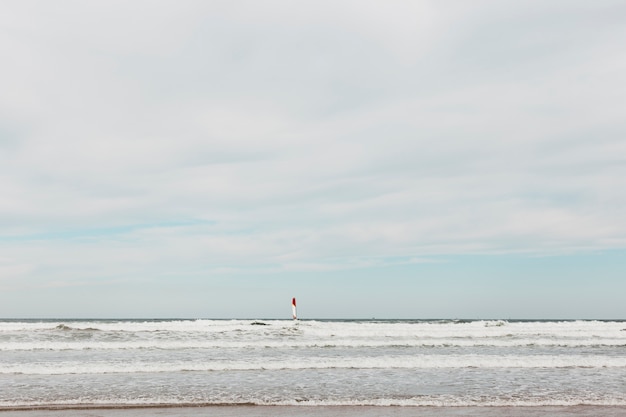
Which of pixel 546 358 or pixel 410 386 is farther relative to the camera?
pixel 546 358

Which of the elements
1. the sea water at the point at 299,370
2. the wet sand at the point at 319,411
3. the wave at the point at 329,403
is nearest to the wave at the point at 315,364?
the sea water at the point at 299,370

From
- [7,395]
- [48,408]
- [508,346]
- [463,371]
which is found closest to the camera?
[48,408]

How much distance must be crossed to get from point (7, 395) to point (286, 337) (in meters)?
16.9

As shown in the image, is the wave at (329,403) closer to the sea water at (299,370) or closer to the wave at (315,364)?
the sea water at (299,370)

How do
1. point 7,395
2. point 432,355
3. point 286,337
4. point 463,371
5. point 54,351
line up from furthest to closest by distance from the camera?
point 286,337 → point 54,351 → point 432,355 → point 463,371 → point 7,395

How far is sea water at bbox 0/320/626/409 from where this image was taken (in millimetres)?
11172

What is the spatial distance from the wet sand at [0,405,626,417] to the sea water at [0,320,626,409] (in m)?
0.48

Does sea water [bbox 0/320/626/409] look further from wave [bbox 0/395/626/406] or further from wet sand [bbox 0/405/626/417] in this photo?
wet sand [bbox 0/405/626/417]

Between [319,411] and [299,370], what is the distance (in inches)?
227

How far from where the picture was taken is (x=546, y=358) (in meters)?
18.6

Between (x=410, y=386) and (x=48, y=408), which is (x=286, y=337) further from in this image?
(x=48, y=408)

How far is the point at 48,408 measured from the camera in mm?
10031

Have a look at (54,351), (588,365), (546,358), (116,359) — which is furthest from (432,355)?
(54,351)

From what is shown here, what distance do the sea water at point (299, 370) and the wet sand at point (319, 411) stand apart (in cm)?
48
